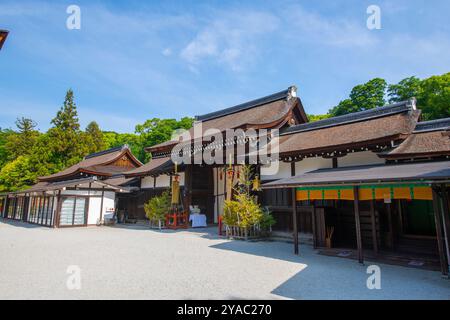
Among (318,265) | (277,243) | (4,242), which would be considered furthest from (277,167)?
(4,242)

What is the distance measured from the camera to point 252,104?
19.0 meters

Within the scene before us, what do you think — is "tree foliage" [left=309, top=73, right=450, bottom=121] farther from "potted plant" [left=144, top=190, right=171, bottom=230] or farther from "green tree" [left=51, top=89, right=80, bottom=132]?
"green tree" [left=51, top=89, right=80, bottom=132]

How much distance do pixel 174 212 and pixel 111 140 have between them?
39.1 meters

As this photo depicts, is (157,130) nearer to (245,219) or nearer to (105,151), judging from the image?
(105,151)

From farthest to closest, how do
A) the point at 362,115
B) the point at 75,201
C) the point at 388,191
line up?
the point at 75,201 < the point at 362,115 < the point at 388,191

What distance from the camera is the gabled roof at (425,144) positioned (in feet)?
25.8

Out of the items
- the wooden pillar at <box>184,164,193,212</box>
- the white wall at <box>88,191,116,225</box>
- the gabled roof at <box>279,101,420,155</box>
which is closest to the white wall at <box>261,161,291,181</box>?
the gabled roof at <box>279,101,420,155</box>

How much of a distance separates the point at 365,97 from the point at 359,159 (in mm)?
26535

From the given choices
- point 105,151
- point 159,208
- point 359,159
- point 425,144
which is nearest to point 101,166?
point 105,151

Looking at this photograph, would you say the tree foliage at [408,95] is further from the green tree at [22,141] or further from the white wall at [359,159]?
the green tree at [22,141]

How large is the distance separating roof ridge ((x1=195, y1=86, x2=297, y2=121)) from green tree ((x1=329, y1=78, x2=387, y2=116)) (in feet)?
58.4

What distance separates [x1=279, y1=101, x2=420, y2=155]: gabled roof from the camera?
9.04 meters

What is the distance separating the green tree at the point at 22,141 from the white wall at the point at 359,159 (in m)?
33.5
